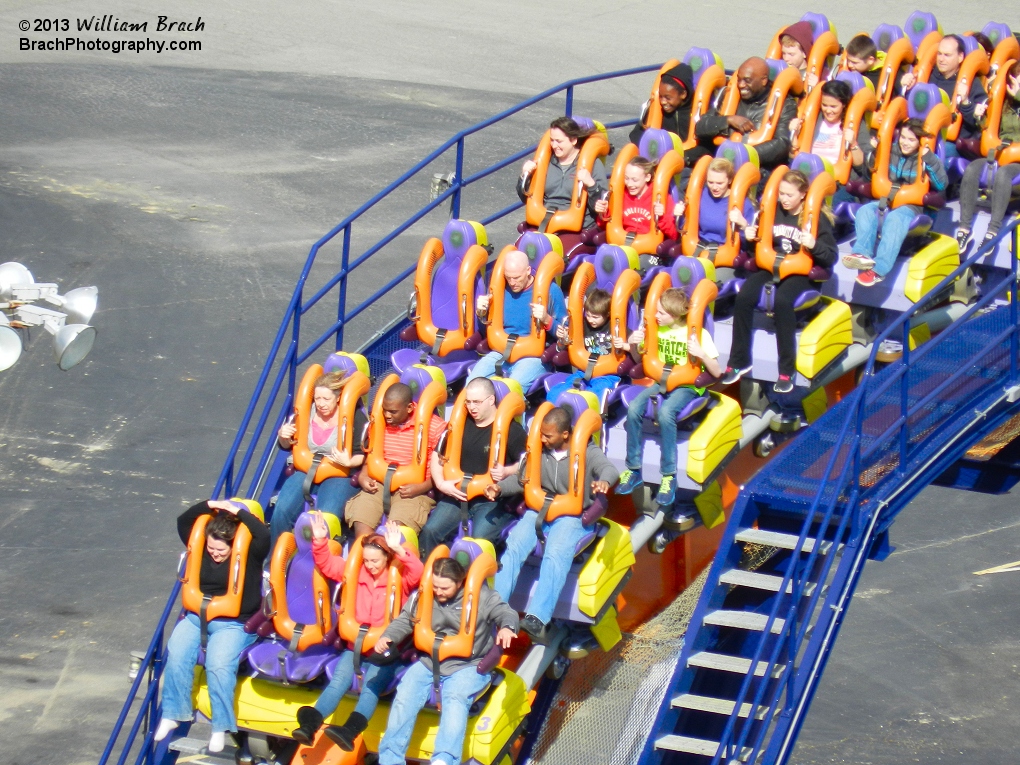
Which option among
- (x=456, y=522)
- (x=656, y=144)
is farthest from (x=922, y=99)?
(x=456, y=522)

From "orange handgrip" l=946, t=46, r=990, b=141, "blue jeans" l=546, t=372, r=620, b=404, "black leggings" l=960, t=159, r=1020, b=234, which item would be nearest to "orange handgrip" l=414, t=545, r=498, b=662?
"blue jeans" l=546, t=372, r=620, b=404

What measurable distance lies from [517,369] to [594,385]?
0.63 meters

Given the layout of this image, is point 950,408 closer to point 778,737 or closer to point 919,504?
point 778,737

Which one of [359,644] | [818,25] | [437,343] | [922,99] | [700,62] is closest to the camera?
[359,644]

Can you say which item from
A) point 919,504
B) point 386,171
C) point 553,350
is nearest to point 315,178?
point 386,171

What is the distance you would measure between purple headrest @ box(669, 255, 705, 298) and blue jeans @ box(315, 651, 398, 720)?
364cm

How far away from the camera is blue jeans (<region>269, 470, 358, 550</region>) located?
11008 millimetres

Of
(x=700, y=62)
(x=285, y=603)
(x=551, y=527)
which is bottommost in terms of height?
(x=285, y=603)

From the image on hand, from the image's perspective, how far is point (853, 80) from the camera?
13648 millimetres

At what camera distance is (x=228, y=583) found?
10156 millimetres

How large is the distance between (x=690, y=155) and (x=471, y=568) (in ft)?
18.6

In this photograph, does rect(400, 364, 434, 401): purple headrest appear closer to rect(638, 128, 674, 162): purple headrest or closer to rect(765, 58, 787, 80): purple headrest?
rect(638, 128, 674, 162): purple headrest

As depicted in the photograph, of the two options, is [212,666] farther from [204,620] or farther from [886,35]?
[886,35]

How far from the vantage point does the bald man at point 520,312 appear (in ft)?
38.5
